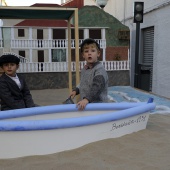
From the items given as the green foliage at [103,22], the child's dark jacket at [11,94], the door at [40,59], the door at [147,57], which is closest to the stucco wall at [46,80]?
the door at [40,59]

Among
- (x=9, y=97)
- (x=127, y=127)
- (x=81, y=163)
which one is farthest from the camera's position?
(x=127, y=127)

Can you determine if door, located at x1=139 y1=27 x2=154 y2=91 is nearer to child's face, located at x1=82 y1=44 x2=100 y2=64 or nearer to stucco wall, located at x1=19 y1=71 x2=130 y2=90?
stucco wall, located at x1=19 y1=71 x2=130 y2=90

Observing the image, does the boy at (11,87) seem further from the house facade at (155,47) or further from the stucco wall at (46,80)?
the house facade at (155,47)

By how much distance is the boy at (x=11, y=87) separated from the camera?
2779mm

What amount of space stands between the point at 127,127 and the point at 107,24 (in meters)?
6.97

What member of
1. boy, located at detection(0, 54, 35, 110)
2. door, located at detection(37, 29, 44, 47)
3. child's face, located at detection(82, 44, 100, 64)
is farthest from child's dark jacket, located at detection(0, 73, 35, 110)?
door, located at detection(37, 29, 44, 47)

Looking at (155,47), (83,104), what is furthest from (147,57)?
(83,104)

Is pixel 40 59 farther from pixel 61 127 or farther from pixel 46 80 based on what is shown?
pixel 61 127

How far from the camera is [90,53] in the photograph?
2725mm

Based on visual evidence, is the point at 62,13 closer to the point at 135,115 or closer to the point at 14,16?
the point at 14,16

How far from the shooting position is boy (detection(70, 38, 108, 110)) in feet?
8.64

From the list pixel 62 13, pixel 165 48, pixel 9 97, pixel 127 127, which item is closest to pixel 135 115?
pixel 127 127

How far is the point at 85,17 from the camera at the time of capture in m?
9.44

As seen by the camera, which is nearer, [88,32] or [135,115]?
[135,115]
